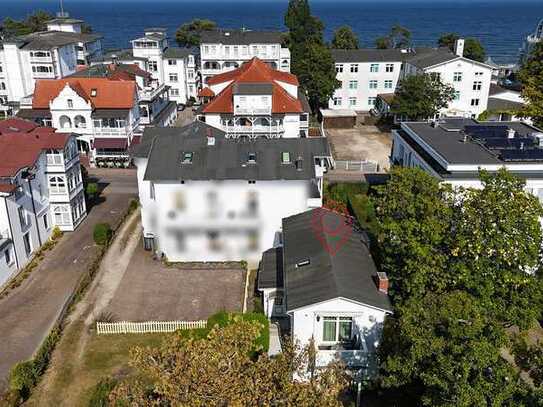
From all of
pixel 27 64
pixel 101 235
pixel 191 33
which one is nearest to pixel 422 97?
pixel 101 235

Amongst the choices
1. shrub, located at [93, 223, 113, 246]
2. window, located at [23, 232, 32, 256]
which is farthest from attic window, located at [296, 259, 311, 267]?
window, located at [23, 232, 32, 256]

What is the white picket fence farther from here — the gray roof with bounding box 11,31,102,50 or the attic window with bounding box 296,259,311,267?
the gray roof with bounding box 11,31,102,50

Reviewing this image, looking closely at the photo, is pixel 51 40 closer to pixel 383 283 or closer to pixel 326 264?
pixel 326 264

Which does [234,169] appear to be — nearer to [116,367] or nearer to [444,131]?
[116,367]

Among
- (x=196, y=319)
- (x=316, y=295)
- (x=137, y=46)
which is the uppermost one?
(x=137, y=46)

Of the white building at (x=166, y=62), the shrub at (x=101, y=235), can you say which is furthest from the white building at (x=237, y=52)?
the shrub at (x=101, y=235)

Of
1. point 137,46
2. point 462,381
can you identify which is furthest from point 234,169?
point 137,46
